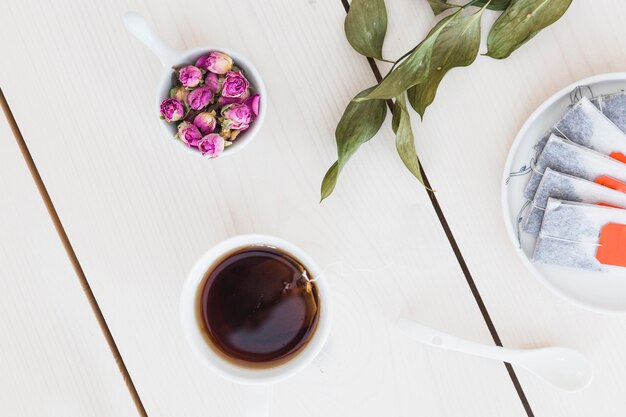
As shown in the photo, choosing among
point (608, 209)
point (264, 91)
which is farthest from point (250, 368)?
point (608, 209)

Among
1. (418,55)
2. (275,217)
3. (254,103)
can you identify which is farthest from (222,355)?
(418,55)

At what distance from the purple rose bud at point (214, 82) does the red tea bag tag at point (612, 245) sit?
0.44 metres

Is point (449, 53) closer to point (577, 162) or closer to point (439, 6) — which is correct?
point (439, 6)

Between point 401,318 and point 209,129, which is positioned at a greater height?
point 209,129

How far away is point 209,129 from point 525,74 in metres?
0.36

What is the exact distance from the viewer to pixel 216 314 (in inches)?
27.0

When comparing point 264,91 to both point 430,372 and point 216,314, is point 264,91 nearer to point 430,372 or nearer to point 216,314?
point 216,314

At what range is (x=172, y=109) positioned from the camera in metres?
A: 0.62

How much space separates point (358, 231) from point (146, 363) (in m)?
0.29

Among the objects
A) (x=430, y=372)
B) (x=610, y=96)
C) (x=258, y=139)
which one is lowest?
(x=430, y=372)

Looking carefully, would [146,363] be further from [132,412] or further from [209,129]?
[209,129]

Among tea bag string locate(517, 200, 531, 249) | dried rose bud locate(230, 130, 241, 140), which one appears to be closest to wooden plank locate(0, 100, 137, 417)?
dried rose bud locate(230, 130, 241, 140)

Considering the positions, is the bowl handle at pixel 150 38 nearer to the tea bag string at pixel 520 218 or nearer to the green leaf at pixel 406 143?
the green leaf at pixel 406 143

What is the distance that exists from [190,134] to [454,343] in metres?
0.37
